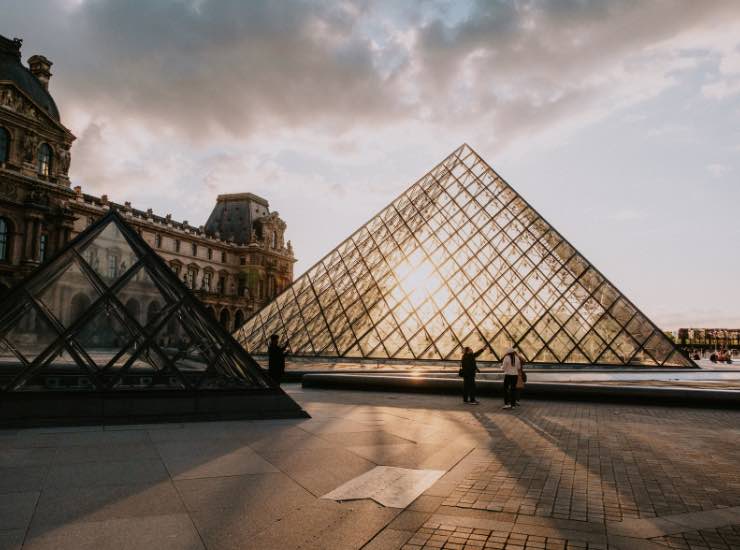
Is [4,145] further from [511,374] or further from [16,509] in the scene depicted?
[16,509]

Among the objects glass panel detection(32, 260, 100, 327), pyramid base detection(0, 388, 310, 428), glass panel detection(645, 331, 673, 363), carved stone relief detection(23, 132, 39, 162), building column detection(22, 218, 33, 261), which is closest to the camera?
pyramid base detection(0, 388, 310, 428)

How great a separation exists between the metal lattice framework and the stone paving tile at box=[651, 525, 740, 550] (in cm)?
611

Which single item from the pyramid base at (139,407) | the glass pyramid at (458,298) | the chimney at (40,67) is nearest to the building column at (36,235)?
the chimney at (40,67)

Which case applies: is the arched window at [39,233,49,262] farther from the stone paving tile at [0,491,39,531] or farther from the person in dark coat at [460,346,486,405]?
the stone paving tile at [0,491,39,531]

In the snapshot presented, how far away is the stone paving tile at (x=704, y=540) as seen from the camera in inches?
123

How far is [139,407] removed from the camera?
7258mm

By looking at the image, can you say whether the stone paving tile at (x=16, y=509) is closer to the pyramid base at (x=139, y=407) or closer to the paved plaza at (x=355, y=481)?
the paved plaza at (x=355, y=481)

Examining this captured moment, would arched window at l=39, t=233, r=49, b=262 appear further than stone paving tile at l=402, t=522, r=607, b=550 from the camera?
Yes

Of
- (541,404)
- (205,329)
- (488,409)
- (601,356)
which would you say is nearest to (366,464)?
(205,329)

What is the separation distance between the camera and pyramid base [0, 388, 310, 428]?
21.8ft

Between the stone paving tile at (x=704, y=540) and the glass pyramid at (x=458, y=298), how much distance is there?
53.6ft

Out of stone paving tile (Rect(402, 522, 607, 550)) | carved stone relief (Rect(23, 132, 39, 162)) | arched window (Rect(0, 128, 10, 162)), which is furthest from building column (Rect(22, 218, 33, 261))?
stone paving tile (Rect(402, 522, 607, 550))

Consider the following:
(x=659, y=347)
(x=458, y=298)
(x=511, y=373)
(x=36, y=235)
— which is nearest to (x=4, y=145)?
(x=36, y=235)

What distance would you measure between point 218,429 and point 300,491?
311cm
